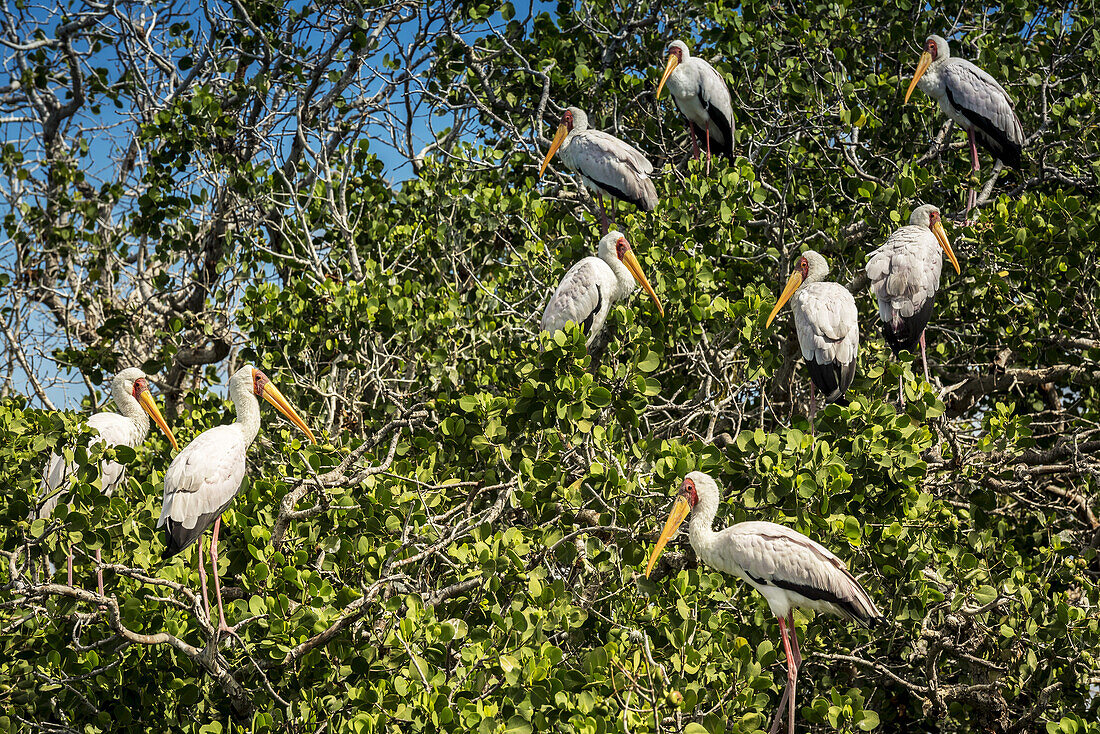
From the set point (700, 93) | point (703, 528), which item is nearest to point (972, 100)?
point (700, 93)

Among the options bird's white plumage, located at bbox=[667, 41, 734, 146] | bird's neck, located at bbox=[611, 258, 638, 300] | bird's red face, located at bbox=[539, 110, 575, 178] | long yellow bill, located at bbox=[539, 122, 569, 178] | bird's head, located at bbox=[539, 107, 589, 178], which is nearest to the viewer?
bird's neck, located at bbox=[611, 258, 638, 300]

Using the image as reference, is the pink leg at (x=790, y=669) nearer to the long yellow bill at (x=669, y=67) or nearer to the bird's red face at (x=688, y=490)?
the bird's red face at (x=688, y=490)

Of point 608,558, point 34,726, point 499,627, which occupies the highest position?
point 499,627

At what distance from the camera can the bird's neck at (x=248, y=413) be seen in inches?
215

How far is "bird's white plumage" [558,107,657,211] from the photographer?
7301mm

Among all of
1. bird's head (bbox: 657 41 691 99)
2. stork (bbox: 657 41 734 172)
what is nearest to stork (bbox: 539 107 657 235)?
stork (bbox: 657 41 734 172)

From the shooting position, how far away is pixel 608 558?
4.25m

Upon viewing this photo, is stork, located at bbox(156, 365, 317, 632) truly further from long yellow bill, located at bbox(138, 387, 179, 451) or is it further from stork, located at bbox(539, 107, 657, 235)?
stork, located at bbox(539, 107, 657, 235)

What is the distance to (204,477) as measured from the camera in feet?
15.6

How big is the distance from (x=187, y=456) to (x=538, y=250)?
2.71 metres

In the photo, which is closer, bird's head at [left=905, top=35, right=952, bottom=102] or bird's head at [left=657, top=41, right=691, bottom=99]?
bird's head at [left=905, top=35, right=952, bottom=102]

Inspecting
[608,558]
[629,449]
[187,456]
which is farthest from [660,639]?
[187,456]

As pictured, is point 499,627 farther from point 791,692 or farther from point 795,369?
point 795,369

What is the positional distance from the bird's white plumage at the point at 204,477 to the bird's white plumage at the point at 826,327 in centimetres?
321
